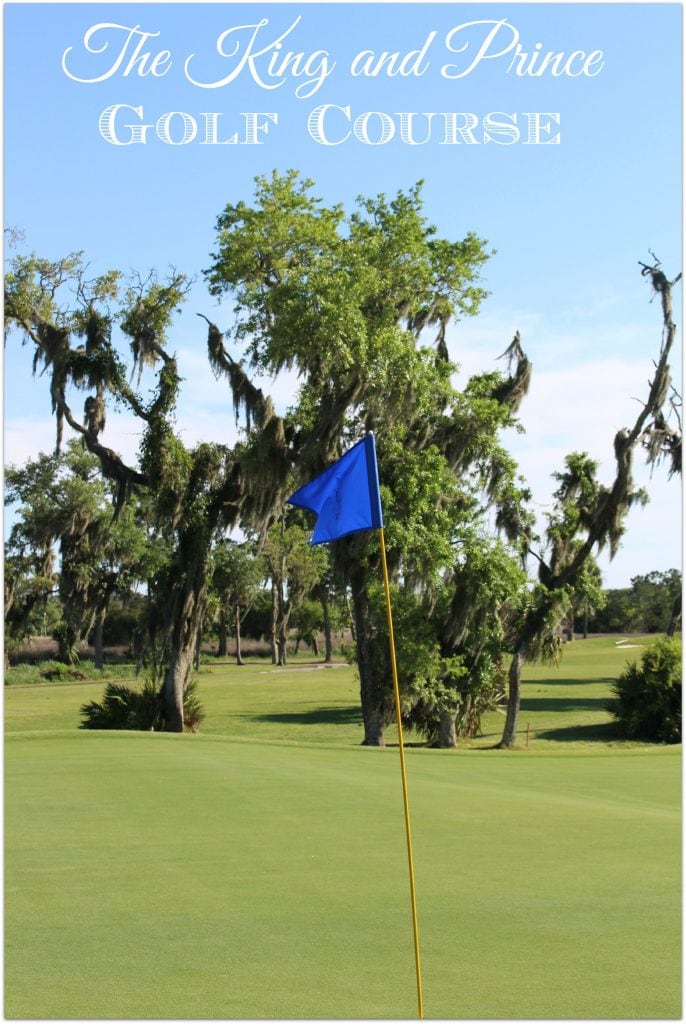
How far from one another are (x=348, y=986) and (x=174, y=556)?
21.4 metres

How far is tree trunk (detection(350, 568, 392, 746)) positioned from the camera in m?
26.0

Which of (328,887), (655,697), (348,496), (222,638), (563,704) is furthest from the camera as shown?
(222,638)

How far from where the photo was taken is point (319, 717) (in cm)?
3572

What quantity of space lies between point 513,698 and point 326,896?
21.8 metres

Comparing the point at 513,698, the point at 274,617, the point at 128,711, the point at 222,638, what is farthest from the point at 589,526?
the point at 222,638

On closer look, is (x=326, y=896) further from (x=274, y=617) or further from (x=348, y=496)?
(x=274, y=617)

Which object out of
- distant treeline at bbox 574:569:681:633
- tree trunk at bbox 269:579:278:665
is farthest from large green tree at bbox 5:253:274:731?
distant treeline at bbox 574:569:681:633

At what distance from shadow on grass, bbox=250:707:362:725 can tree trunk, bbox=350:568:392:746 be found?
7690 millimetres

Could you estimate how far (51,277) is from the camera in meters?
27.1

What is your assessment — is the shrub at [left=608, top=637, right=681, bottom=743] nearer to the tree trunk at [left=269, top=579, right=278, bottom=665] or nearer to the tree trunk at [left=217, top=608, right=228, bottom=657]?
the tree trunk at [left=269, top=579, right=278, bottom=665]

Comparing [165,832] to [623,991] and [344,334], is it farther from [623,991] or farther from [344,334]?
[344,334]

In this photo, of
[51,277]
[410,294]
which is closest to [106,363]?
[51,277]

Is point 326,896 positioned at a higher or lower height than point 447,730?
higher

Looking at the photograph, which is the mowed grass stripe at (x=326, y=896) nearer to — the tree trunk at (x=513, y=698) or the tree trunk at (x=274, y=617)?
the tree trunk at (x=513, y=698)
